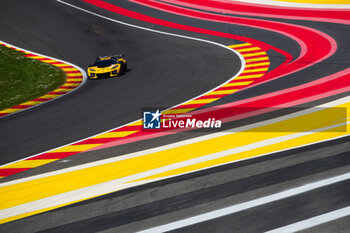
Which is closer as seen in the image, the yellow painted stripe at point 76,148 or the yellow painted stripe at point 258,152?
the yellow painted stripe at point 258,152

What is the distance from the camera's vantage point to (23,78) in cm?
2236

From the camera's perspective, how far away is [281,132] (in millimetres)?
11688

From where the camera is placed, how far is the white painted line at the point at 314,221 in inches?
264

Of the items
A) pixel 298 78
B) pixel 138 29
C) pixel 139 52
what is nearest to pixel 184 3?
pixel 138 29

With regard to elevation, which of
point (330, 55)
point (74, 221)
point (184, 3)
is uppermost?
point (184, 3)

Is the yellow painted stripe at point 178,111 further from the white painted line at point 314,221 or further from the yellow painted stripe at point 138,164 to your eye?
the white painted line at point 314,221

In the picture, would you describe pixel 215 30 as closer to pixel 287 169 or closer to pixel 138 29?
pixel 138 29

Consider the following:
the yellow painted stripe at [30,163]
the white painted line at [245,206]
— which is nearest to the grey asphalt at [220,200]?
the white painted line at [245,206]

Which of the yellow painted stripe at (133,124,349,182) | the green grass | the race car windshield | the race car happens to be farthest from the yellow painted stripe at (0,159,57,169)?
the race car windshield

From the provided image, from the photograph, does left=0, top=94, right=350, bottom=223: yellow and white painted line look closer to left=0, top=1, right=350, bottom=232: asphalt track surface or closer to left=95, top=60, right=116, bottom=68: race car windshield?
left=0, top=1, right=350, bottom=232: asphalt track surface

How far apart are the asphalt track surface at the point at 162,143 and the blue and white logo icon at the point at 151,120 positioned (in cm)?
40

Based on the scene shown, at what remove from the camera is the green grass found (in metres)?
19.4

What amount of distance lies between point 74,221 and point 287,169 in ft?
13.3

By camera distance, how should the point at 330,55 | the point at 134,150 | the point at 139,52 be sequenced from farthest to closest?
the point at 139,52 < the point at 330,55 < the point at 134,150
